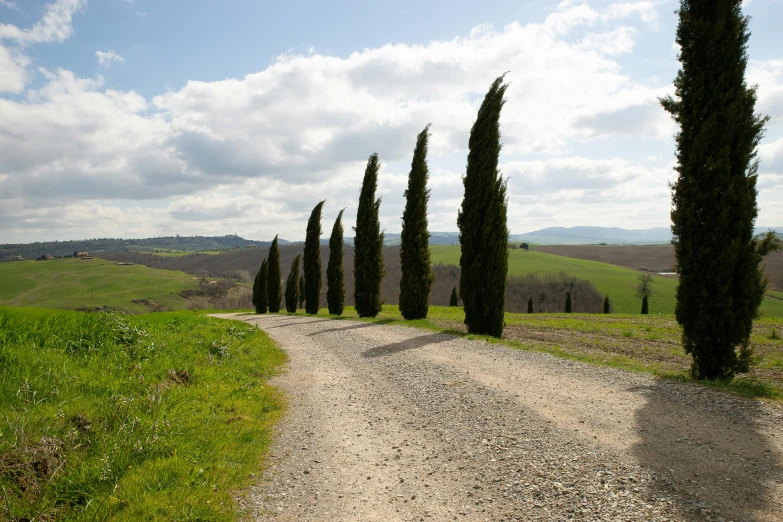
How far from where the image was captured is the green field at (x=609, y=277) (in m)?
71.1

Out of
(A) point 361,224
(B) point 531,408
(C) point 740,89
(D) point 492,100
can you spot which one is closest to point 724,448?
(B) point 531,408

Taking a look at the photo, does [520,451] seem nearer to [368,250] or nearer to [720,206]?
[720,206]

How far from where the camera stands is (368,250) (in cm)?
2709

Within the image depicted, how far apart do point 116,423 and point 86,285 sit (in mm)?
125005

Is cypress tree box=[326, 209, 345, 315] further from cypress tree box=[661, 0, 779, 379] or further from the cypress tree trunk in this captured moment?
cypress tree box=[661, 0, 779, 379]

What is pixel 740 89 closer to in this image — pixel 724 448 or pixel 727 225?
pixel 727 225

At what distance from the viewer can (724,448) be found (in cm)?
516

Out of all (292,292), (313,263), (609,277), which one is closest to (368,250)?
(313,263)

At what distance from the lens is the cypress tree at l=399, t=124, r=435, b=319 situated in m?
22.7

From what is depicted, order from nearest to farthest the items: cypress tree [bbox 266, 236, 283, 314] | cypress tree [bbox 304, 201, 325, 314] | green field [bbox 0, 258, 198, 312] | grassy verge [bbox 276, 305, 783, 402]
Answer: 1. grassy verge [bbox 276, 305, 783, 402]
2. cypress tree [bbox 304, 201, 325, 314]
3. cypress tree [bbox 266, 236, 283, 314]
4. green field [bbox 0, 258, 198, 312]

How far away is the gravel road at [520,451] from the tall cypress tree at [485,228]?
7.05 metres

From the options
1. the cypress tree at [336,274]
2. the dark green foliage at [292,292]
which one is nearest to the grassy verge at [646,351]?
the cypress tree at [336,274]

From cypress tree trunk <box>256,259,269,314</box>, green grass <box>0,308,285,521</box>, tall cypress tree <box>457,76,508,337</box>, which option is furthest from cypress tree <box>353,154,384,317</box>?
cypress tree trunk <box>256,259,269,314</box>

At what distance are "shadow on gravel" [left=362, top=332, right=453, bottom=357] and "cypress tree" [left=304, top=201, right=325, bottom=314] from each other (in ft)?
72.0
